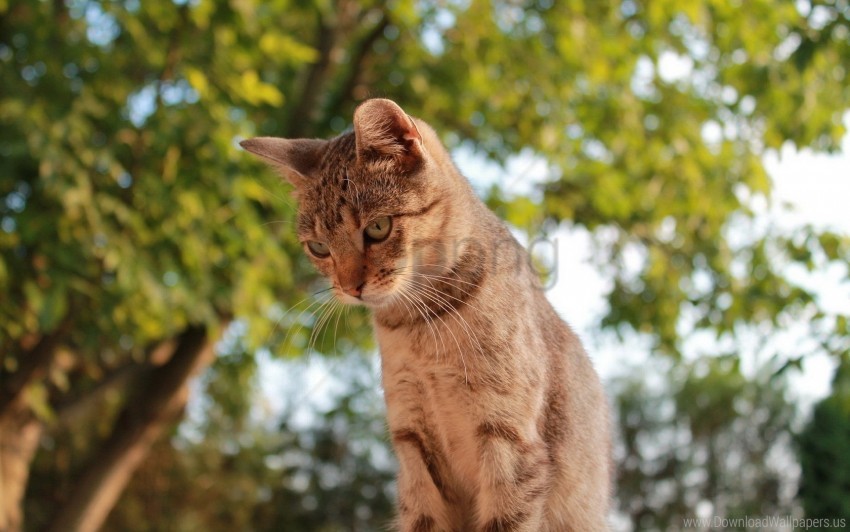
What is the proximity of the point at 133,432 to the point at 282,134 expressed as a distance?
3245 mm

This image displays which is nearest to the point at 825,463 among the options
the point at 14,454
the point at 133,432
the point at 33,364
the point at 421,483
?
the point at 421,483

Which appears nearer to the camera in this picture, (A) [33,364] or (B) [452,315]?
(B) [452,315]

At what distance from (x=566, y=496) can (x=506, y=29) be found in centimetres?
565

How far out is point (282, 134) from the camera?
7234 millimetres

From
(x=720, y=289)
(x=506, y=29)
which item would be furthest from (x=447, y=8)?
(x=720, y=289)

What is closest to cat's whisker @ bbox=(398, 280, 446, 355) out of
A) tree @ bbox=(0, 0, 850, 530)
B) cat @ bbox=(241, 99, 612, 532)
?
cat @ bbox=(241, 99, 612, 532)

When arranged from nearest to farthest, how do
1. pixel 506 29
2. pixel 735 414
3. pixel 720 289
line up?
pixel 720 289 < pixel 506 29 < pixel 735 414

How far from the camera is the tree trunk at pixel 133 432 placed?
739 centimetres

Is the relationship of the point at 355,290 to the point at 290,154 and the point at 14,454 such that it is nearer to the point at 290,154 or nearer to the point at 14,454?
the point at 290,154

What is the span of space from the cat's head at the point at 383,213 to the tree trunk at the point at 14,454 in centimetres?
558

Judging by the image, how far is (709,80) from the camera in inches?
301

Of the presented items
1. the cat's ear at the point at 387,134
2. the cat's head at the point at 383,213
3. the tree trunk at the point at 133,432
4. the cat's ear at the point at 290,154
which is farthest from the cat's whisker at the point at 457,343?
the tree trunk at the point at 133,432

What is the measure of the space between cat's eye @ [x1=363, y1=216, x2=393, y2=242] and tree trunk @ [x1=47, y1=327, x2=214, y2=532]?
556 cm

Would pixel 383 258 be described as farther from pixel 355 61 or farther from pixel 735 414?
pixel 735 414
